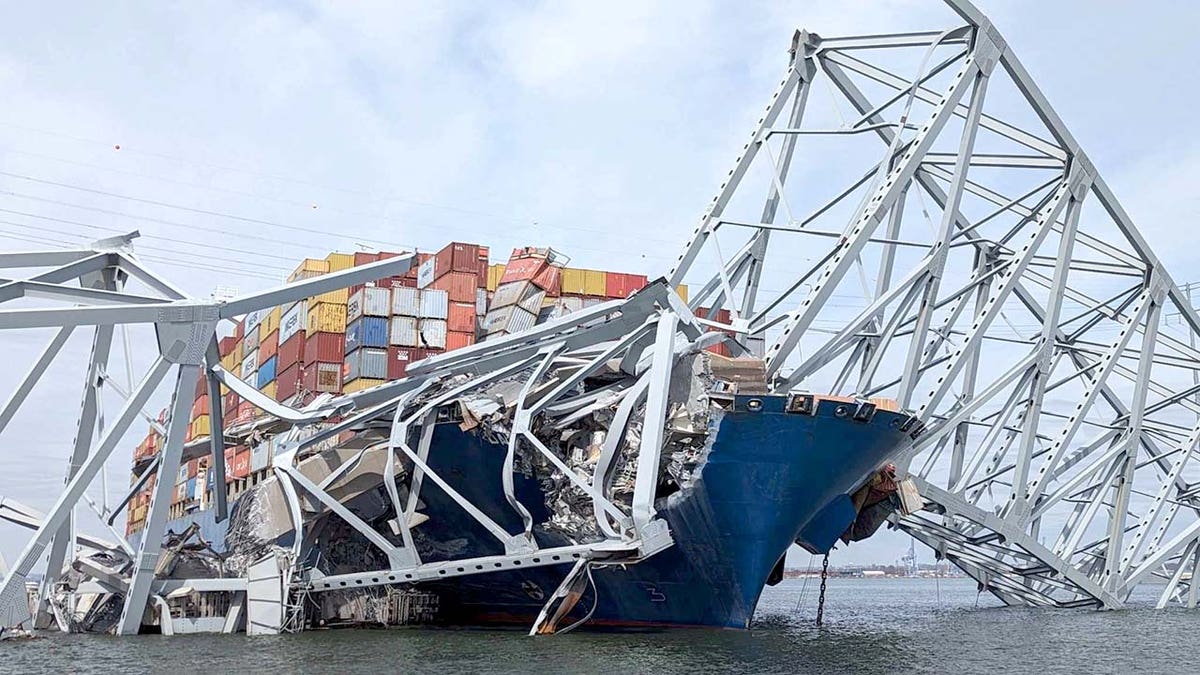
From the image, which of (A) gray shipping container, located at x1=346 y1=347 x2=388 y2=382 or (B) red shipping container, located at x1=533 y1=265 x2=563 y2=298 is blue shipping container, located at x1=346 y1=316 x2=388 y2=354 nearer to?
(A) gray shipping container, located at x1=346 y1=347 x2=388 y2=382

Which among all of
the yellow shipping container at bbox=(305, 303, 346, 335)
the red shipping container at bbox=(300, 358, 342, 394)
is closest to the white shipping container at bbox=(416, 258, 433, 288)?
the yellow shipping container at bbox=(305, 303, 346, 335)

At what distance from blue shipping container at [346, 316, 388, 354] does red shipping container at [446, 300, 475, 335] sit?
2.55 meters

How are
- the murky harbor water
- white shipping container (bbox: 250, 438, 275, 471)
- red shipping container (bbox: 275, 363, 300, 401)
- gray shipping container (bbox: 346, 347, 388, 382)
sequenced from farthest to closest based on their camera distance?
red shipping container (bbox: 275, 363, 300, 401), gray shipping container (bbox: 346, 347, 388, 382), white shipping container (bbox: 250, 438, 275, 471), the murky harbor water

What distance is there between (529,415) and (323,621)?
1065 cm

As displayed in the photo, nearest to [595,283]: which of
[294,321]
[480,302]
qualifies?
[480,302]

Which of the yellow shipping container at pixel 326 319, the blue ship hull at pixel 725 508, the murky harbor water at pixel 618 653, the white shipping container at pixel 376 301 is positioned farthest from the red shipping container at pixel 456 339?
the murky harbor water at pixel 618 653

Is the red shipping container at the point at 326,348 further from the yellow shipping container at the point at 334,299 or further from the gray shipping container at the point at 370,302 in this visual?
the gray shipping container at the point at 370,302

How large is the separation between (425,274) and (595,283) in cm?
719

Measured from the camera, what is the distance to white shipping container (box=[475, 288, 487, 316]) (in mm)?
49938

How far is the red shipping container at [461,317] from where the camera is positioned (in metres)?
49.0

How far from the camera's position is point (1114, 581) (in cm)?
4925

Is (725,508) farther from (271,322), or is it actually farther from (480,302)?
(271,322)

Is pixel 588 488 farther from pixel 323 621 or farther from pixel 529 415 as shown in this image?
pixel 323 621

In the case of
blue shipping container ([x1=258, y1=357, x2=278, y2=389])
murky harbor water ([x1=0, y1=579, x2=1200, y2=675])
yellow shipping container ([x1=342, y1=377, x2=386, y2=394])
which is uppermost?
blue shipping container ([x1=258, y1=357, x2=278, y2=389])
